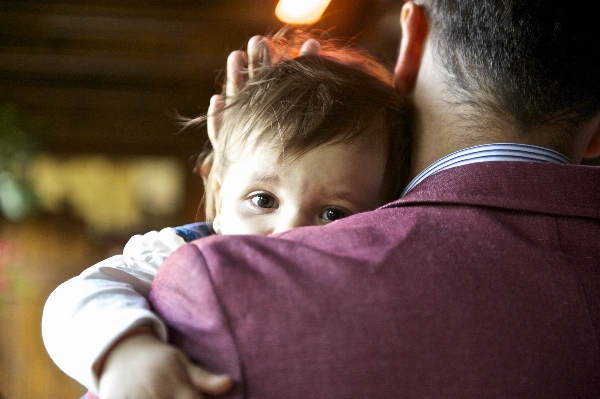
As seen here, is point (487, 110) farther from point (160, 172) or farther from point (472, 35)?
point (160, 172)

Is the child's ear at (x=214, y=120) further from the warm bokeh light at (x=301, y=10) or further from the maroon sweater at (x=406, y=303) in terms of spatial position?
the warm bokeh light at (x=301, y=10)

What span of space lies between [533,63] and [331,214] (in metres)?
0.37

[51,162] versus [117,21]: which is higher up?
[117,21]

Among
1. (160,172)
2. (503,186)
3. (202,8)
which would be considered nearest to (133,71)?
(202,8)

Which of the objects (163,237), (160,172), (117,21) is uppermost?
(163,237)

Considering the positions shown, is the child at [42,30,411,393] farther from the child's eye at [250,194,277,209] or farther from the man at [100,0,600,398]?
the man at [100,0,600,398]

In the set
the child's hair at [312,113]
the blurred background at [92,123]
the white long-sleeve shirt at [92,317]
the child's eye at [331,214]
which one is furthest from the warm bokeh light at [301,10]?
the white long-sleeve shirt at [92,317]

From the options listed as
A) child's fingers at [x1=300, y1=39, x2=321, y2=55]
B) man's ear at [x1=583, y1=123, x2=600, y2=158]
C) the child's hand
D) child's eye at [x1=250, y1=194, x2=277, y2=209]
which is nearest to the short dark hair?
man's ear at [x1=583, y1=123, x2=600, y2=158]

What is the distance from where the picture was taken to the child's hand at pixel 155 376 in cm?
58

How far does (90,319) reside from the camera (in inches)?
25.5

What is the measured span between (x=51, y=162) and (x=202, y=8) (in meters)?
3.37

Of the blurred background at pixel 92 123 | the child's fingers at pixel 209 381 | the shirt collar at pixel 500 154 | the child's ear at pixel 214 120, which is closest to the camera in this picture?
the child's fingers at pixel 209 381

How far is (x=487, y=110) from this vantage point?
0.90m

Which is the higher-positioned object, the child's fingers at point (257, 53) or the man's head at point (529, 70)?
the man's head at point (529, 70)
